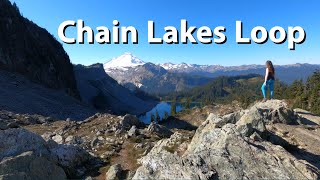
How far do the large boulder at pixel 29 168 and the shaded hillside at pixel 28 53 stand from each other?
10455 centimetres

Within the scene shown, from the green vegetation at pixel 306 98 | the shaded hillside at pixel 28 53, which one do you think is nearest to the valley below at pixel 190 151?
the shaded hillside at pixel 28 53

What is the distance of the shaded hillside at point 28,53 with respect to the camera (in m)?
120

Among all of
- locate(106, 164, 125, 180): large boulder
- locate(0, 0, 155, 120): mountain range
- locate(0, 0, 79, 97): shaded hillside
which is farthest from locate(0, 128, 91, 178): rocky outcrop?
locate(0, 0, 79, 97): shaded hillside

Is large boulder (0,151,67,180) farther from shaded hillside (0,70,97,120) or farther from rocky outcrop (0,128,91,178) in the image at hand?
shaded hillside (0,70,97,120)

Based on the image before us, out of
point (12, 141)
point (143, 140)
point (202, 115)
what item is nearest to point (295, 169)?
point (12, 141)

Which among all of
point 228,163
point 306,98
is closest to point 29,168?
point 228,163

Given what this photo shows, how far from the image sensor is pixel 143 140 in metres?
31.5

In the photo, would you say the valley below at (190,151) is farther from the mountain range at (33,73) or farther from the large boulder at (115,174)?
the mountain range at (33,73)

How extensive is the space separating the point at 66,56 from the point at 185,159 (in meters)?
168

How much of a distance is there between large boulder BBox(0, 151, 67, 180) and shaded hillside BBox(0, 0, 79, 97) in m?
105

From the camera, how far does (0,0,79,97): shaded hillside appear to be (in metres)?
120

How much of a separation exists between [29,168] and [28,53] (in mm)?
123863

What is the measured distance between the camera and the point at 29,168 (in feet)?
57.0

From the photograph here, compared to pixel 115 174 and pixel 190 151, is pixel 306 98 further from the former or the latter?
pixel 115 174
